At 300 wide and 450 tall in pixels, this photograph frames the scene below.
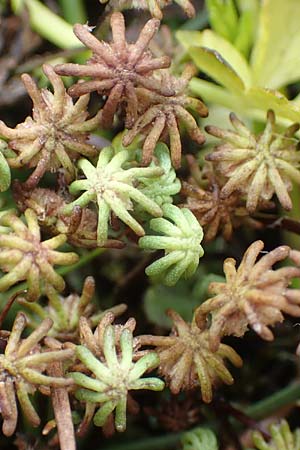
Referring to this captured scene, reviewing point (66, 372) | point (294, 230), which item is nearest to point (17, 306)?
point (66, 372)

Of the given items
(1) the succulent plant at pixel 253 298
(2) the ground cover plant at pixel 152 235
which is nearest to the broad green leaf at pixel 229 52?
(2) the ground cover plant at pixel 152 235

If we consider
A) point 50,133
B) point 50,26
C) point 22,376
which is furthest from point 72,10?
point 22,376

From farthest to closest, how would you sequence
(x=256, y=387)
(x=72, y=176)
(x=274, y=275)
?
(x=256, y=387) < (x=72, y=176) < (x=274, y=275)

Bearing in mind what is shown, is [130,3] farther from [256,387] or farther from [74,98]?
[256,387]

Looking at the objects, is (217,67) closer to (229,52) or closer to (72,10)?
(229,52)

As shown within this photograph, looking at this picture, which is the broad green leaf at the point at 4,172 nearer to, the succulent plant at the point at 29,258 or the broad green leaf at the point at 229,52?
the succulent plant at the point at 29,258
